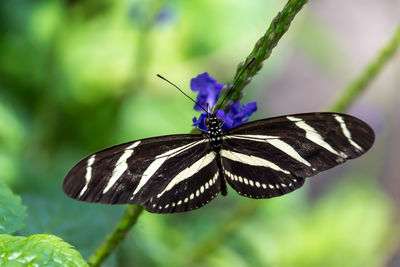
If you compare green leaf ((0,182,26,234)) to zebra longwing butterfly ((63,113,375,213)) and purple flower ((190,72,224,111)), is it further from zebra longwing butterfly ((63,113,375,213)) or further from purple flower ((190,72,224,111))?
purple flower ((190,72,224,111))

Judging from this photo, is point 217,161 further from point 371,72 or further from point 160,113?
point 160,113

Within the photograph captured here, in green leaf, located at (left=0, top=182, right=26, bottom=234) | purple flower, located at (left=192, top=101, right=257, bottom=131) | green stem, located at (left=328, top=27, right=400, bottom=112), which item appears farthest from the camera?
green stem, located at (left=328, top=27, right=400, bottom=112)

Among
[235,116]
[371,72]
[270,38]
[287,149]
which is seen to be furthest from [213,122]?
[371,72]

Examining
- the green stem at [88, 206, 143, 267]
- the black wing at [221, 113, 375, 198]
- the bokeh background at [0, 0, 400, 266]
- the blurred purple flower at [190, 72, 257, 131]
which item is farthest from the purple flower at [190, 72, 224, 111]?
the bokeh background at [0, 0, 400, 266]

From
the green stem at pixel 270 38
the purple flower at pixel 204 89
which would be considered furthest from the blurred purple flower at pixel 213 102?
the green stem at pixel 270 38

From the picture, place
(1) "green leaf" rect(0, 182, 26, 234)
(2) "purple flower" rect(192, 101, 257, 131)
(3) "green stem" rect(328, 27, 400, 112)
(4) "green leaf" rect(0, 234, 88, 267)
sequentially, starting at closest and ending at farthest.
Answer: (4) "green leaf" rect(0, 234, 88, 267)
(1) "green leaf" rect(0, 182, 26, 234)
(2) "purple flower" rect(192, 101, 257, 131)
(3) "green stem" rect(328, 27, 400, 112)

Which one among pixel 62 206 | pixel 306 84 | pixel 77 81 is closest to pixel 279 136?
pixel 62 206

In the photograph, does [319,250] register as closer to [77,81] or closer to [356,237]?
[356,237]
